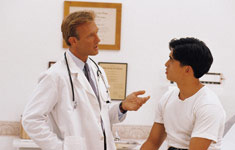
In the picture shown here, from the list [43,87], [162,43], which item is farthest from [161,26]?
[43,87]

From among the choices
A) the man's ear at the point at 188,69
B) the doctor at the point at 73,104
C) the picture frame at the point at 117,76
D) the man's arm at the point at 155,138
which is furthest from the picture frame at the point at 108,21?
the man's ear at the point at 188,69

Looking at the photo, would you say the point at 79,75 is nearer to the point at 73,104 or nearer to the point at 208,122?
the point at 73,104

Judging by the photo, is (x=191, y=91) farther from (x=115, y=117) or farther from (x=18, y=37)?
(x=18, y=37)

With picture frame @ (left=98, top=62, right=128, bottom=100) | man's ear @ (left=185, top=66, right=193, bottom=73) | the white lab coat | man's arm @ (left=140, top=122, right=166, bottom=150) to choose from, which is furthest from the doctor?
picture frame @ (left=98, top=62, right=128, bottom=100)

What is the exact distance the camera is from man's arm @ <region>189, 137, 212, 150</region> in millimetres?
1717

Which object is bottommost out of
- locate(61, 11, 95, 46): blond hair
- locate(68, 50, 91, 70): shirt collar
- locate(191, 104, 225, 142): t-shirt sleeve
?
locate(191, 104, 225, 142): t-shirt sleeve

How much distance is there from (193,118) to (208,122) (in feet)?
0.30

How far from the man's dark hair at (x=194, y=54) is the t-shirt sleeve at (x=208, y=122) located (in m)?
0.20

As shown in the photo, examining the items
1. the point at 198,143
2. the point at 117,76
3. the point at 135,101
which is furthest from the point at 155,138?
the point at 117,76

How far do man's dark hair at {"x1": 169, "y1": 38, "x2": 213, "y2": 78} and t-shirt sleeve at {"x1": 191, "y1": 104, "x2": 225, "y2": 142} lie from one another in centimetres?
20

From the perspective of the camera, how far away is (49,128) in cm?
196

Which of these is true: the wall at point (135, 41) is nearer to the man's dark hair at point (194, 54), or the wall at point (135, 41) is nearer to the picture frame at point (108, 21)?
the picture frame at point (108, 21)

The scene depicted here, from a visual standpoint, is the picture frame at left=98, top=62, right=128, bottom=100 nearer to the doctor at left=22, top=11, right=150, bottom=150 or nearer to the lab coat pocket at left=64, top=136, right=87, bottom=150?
the doctor at left=22, top=11, right=150, bottom=150

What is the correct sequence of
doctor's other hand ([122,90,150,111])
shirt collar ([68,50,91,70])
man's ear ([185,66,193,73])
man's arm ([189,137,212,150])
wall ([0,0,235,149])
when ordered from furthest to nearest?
1. wall ([0,0,235,149])
2. shirt collar ([68,50,91,70])
3. doctor's other hand ([122,90,150,111])
4. man's ear ([185,66,193,73])
5. man's arm ([189,137,212,150])
